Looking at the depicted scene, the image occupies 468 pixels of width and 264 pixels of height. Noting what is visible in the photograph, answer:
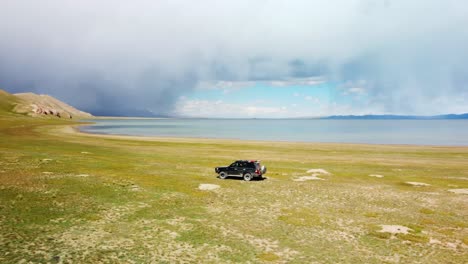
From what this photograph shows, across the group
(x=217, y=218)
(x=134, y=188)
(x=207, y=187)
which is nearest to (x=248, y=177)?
(x=207, y=187)

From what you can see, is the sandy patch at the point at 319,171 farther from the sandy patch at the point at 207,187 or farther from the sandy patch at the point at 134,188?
the sandy patch at the point at 134,188

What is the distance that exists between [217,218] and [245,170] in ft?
59.6

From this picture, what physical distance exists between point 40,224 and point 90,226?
3.63 meters

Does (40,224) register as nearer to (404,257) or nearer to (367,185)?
(404,257)

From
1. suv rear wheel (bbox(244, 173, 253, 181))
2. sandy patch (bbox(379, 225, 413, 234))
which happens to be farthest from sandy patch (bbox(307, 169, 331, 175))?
sandy patch (bbox(379, 225, 413, 234))

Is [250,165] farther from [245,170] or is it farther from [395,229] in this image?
[395,229]

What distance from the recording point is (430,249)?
76.0 ft

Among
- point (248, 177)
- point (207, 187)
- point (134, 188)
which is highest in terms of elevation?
point (248, 177)

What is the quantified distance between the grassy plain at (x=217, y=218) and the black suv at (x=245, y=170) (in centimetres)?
158

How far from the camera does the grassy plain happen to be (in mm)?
21406

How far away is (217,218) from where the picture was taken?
28.9 m

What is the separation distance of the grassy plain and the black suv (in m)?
1.58

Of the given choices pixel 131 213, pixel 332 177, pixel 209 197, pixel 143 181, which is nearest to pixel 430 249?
pixel 209 197

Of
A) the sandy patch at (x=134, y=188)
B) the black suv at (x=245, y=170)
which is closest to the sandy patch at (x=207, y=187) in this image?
the black suv at (x=245, y=170)
